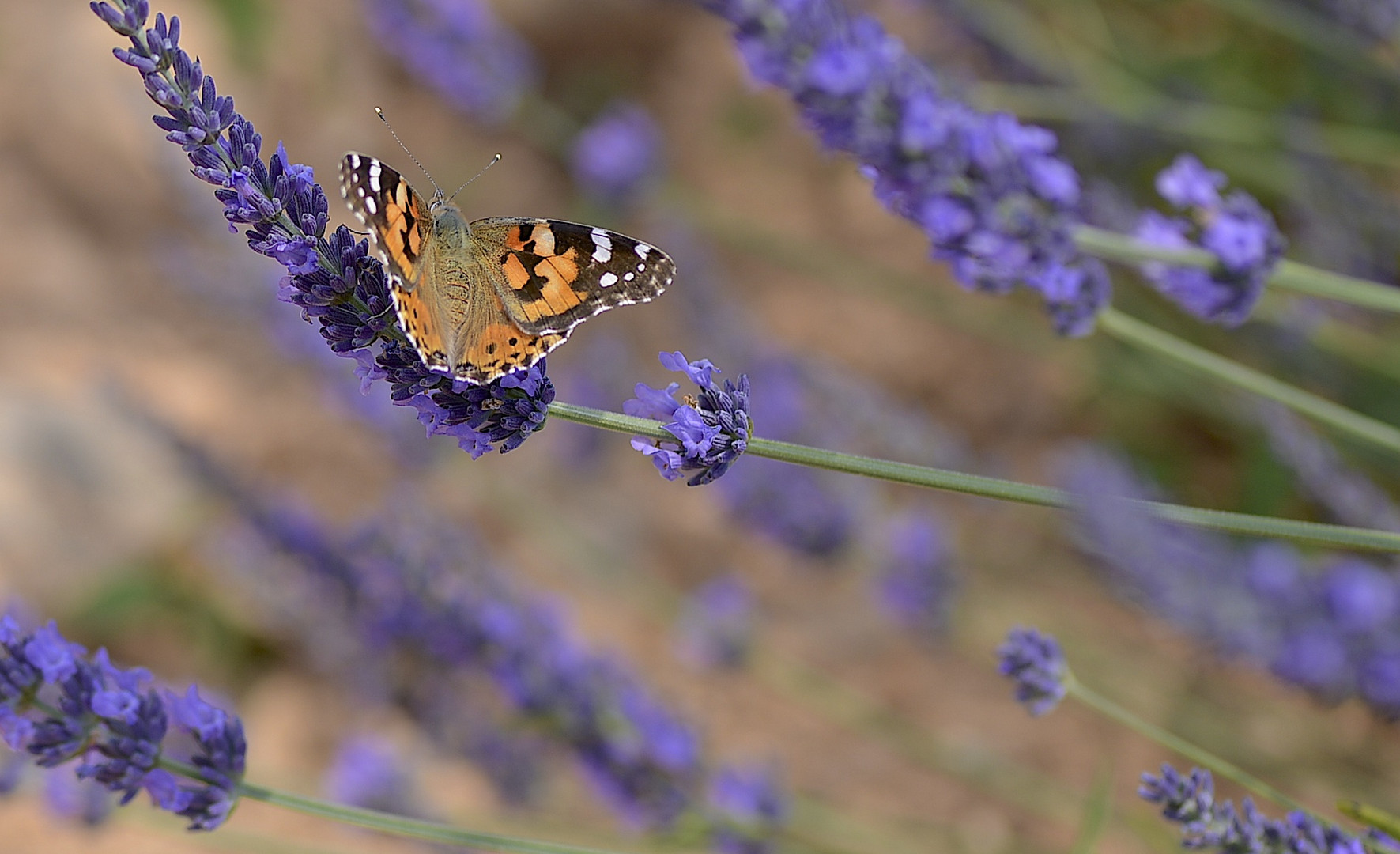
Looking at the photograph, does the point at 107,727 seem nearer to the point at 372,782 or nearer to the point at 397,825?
the point at 397,825

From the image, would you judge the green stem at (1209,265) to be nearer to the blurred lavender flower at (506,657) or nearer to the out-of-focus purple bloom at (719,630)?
the blurred lavender flower at (506,657)

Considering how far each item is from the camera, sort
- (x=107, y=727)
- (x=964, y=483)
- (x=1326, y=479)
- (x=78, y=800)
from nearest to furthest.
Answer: (x=964, y=483) → (x=107, y=727) → (x=78, y=800) → (x=1326, y=479)

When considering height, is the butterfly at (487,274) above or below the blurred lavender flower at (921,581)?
below

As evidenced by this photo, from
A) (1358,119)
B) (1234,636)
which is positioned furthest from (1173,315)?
(1234,636)

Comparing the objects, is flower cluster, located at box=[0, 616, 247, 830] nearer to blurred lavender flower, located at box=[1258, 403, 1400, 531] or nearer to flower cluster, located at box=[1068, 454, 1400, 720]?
flower cluster, located at box=[1068, 454, 1400, 720]

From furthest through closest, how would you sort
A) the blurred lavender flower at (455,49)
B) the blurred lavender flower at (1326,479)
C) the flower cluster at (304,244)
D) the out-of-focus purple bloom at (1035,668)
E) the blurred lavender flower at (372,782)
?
1. the blurred lavender flower at (455,49)
2. the blurred lavender flower at (372,782)
3. the blurred lavender flower at (1326,479)
4. the out-of-focus purple bloom at (1035,668)
5. the flower cluster at (304,244)

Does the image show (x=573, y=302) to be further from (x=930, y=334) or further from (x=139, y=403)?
(x=930, y=334)

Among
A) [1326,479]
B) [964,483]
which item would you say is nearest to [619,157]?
[1326,479]

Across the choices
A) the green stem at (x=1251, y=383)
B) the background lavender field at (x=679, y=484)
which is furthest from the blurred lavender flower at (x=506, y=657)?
the green stem at (x=1251, y=383)
